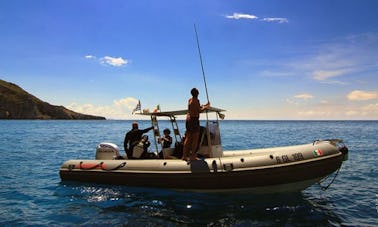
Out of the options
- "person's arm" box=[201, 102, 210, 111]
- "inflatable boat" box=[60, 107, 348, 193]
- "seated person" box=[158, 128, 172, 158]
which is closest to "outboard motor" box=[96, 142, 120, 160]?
"inflatable boat" box=[60, 107, 348, 193]

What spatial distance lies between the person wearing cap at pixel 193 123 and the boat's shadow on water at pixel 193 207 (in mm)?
1395

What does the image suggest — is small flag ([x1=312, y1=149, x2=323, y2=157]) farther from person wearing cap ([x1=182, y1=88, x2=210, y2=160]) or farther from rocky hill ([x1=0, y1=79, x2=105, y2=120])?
rocky hill ([x1=0, y1=79, x2=105, y2=120])

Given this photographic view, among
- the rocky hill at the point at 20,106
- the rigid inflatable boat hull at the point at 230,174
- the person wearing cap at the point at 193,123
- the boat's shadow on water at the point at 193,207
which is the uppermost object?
the rocky hill at the point at 20,106

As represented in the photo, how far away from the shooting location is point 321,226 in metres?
8.36

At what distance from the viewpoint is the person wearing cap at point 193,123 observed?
32.5 ft

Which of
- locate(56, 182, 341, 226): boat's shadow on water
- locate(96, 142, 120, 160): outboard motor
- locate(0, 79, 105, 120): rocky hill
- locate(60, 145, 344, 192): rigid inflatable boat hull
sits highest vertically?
locate(0, 79, 105, 120): rocky hill

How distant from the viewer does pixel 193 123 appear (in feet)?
32.7

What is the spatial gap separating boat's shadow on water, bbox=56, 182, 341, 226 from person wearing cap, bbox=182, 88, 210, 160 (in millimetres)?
1395

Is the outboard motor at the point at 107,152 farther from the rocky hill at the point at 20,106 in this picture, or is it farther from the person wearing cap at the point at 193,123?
the rocky hill at the point at 20,106

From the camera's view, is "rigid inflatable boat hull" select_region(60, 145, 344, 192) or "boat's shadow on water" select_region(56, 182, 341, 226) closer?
"boat's shadow on water" select_region(56, 182, 341, 226)

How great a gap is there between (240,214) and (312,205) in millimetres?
2553

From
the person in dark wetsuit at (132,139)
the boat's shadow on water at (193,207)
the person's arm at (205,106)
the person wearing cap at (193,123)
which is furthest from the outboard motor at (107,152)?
the person's arm at (205,106)

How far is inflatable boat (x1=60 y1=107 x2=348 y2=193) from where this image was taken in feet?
31.6

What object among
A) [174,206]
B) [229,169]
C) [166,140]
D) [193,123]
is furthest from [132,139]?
[229,169]
